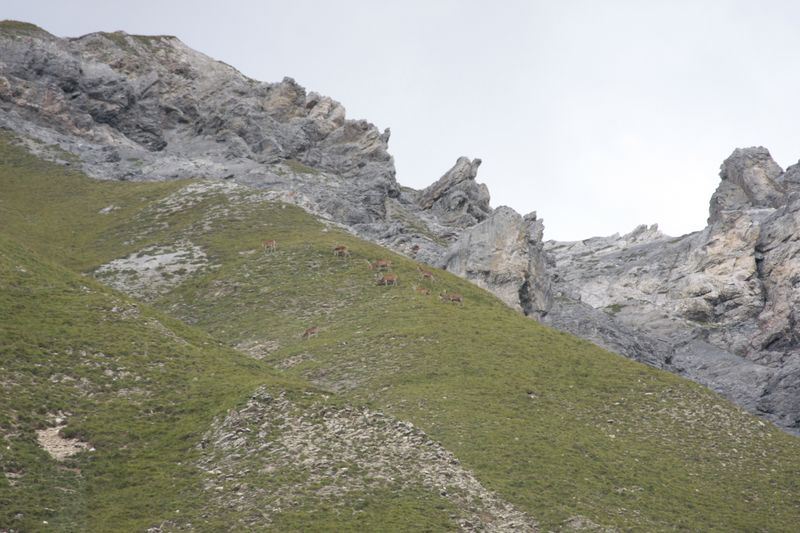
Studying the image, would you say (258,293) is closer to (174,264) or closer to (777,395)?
(174,264)

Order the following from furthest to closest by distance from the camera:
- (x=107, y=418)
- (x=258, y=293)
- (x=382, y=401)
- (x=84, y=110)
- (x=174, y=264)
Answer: (x=84, y=110)
(x=174, y=264)
(x=258, y=293)
(x=382, y=401)
(x=107, y=418)

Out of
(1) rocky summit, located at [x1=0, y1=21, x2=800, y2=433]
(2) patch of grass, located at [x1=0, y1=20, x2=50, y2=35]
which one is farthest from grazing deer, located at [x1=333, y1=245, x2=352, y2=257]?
(2) patch of grass, located at [x1=0, y1=20, x2=50, y2=35]

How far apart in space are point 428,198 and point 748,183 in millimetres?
56659

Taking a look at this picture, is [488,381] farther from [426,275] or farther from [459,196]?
[459,196]

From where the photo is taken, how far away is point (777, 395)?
304ft

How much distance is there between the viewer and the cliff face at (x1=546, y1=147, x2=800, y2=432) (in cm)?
10438

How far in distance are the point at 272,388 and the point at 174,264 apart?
38.4 meters

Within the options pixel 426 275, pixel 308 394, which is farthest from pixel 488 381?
pixel 426 275

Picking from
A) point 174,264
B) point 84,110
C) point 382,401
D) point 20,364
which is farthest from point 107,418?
point 84,110

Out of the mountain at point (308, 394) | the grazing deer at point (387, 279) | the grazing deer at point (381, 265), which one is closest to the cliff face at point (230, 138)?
the mountain at point (308, 394)

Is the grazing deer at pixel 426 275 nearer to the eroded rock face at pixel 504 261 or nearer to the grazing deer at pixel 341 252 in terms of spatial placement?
the grazing deer at pixel 341 252

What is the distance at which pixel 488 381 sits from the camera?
58.1 m

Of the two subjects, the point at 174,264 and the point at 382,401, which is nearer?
the point at 382,401

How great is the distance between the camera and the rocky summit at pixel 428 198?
342ft
